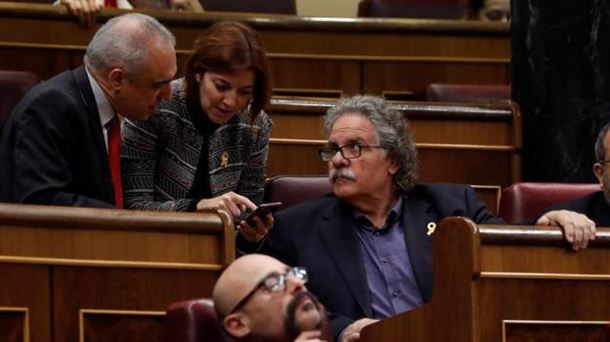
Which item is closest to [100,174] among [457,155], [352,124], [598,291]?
[352,124]

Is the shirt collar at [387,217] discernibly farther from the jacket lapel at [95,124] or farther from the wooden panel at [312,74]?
the wooden panel at [312,74]

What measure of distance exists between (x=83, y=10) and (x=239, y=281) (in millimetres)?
1326

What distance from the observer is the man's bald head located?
4.04 feet

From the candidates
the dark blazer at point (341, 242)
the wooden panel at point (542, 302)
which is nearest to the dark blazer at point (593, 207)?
the dark blazer at point (341, 242)

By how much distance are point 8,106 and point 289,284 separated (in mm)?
1019

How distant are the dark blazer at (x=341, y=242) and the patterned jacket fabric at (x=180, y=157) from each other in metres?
0.10

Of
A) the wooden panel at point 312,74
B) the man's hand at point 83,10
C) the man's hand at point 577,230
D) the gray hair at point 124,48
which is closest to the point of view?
the man's hand at point 577,230

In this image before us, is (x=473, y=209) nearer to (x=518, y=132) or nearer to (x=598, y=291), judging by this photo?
(x=598, y=291)

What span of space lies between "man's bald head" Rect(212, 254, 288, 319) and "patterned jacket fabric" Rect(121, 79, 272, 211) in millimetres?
437

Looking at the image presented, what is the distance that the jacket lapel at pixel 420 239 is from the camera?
5.45 ft

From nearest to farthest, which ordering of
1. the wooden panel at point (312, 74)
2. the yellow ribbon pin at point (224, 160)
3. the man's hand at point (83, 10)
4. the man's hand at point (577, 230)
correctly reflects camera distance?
the man's hand at point (577, 230) < the yellow ribbon pin at point (224, 160) < the man's hand at point (83, 10) < the wooden panel at point (312, 74)

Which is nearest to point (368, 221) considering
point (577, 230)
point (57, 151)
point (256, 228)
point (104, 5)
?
point (256, 228)

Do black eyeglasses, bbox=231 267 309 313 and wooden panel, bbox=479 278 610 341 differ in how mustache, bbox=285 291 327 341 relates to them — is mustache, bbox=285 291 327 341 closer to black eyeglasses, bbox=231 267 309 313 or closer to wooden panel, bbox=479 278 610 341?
black eyeglasses, bbox=231 267 309 313

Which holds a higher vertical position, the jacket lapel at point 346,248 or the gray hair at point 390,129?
the gray hair at point 390,129
